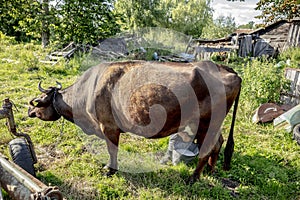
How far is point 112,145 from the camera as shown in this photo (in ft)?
12.7

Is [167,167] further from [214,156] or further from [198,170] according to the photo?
[214,156]

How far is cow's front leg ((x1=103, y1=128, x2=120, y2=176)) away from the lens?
3805mm

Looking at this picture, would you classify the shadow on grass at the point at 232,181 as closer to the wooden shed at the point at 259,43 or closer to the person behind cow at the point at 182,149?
the person behind cow at the point at 182,149

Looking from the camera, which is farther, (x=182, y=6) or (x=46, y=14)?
(x=182, y=6)

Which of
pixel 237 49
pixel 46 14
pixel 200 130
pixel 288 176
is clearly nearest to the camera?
pixel 200 130

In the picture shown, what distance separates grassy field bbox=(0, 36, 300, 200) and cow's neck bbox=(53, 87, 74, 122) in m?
0.72

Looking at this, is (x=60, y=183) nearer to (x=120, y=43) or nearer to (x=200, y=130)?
(x=200, y=130)

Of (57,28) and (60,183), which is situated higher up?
(57,28)

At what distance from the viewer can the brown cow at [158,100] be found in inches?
130

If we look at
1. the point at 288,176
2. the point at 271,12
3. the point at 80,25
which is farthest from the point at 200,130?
the point at 80,25

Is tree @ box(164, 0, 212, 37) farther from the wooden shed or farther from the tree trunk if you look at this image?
the tree trunk

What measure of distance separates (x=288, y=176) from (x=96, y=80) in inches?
127

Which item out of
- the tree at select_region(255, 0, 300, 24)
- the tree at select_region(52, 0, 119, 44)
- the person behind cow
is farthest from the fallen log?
the tree at select_region(52, 0, 119, 44)

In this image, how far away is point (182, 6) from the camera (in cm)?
3206
